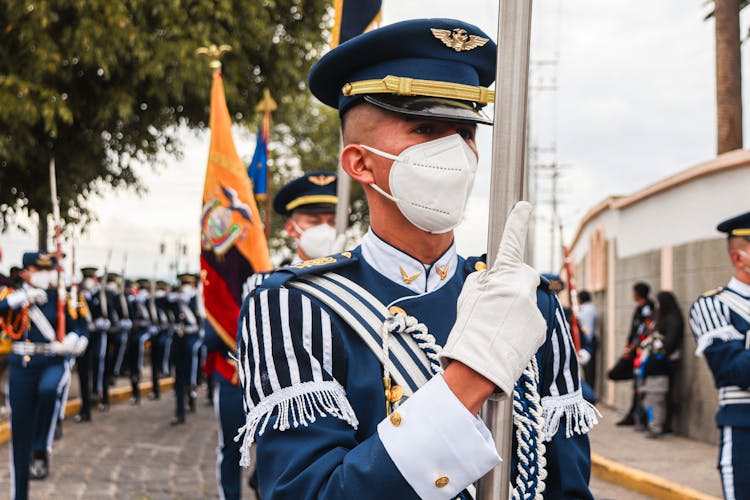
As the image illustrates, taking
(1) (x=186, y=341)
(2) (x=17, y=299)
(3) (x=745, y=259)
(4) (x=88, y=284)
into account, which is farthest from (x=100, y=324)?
(3) (x=745, y=259)

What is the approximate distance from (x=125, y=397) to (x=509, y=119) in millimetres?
15345

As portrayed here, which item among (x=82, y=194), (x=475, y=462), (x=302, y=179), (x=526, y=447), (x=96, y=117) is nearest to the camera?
(x=475, y=462)

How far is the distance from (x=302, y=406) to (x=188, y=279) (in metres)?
14.7

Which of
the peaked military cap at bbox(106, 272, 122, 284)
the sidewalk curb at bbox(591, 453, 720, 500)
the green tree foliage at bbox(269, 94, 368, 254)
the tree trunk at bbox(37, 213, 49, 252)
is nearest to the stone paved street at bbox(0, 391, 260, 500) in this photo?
the tree trunk at bbox(37, 213, 49, 252)

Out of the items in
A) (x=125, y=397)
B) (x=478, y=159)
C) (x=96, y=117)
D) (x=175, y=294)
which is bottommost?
(x=125, y=397)

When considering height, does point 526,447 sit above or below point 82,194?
below

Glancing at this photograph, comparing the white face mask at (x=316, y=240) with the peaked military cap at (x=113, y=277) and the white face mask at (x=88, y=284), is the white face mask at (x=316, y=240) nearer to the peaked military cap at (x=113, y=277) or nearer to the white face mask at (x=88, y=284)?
the white face mask at (x=88, y=284)

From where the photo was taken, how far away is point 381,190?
210 centimetres

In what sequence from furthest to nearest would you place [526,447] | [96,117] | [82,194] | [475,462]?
[82,194]
[96,117]
[526,447]
[475,462]

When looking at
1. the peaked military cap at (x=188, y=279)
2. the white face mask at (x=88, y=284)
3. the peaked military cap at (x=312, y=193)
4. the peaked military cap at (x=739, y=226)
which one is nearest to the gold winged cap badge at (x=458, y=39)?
the peaked military cap at (x=739, y=226)

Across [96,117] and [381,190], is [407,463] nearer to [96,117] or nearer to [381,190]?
[381,190]

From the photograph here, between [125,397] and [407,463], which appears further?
[125,397]

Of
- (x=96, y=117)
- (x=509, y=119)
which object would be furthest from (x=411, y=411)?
(x=96, y=117)

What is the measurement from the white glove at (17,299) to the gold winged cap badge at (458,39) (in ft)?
24.8
